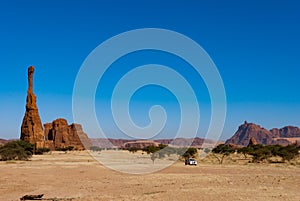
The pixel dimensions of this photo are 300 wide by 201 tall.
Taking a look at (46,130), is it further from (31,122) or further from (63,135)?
(31,122)

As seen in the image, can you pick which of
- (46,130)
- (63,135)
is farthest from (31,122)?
(46,130)

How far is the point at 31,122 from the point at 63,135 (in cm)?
4984

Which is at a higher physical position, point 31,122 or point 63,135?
point 31,122

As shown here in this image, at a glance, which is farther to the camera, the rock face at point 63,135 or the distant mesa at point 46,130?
the rock face at point 63,135

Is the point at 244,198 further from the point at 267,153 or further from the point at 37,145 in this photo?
the point at 37,145

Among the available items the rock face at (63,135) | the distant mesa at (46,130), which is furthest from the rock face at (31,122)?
the rock face at (63,135)

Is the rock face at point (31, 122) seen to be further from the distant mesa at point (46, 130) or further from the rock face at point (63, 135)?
the rock face at point (63, 135)

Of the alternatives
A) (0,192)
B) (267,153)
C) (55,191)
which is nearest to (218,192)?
(55,191)

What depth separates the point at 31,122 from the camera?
110500mm

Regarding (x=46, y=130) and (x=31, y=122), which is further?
(x=46, y=130)

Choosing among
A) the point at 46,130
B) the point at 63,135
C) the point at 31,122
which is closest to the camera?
the point at 31,122

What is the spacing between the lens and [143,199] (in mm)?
17891

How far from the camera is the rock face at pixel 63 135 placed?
15738 cm

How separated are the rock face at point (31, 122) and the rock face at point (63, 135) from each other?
139ft
